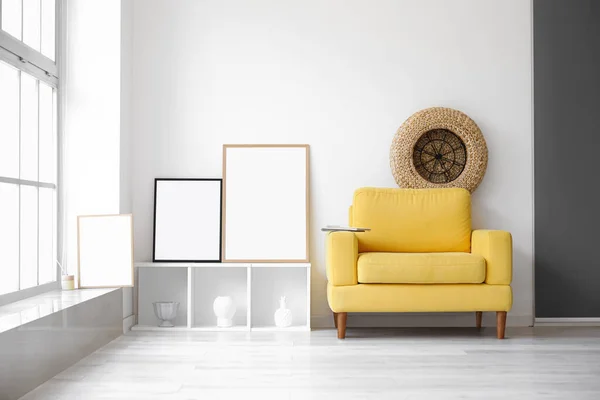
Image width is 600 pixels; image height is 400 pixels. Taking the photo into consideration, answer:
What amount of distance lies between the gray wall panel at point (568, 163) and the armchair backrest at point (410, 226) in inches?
26.2

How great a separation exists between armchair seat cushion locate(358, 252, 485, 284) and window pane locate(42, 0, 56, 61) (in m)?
2.38

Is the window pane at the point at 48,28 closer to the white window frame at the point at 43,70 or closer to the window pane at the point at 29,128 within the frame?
the white window frame at the point at 43,70

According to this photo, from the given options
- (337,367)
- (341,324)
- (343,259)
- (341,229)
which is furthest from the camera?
(341,229)

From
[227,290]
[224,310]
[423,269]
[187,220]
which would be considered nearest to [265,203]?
[187,220]

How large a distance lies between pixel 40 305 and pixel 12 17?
1576mm

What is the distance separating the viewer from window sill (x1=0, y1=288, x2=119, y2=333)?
2775mm

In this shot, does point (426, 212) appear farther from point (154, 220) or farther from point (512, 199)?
point (154, 220)

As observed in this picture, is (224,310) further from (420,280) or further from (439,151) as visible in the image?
(439,151)

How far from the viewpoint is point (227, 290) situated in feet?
15.3

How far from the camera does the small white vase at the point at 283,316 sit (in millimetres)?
4387

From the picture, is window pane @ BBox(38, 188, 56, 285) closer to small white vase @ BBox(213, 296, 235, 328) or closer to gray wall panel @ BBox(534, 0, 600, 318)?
small white vase @ BBox(213, 296, 235, 328)

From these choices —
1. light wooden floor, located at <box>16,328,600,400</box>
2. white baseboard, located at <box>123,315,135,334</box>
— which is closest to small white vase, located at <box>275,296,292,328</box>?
light wooden floor, located at <box>16,328,600,400</box>

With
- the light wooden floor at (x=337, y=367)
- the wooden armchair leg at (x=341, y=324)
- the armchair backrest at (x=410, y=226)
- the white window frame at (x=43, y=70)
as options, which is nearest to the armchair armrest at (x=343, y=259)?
the wooden armchair leg at (x=341, y=324)

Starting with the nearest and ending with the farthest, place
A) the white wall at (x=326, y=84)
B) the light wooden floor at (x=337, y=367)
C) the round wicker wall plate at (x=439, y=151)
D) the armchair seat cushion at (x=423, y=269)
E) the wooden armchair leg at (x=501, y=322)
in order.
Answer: the light wooden floor at (x=337, y=367) → the armchair seat cushion at (x=423, y=269) → the wooden armchair leg at (x=501, y=322) → the round wicker wall plate at (x=439, y=151) → the white wall at (x=326, y=84)
